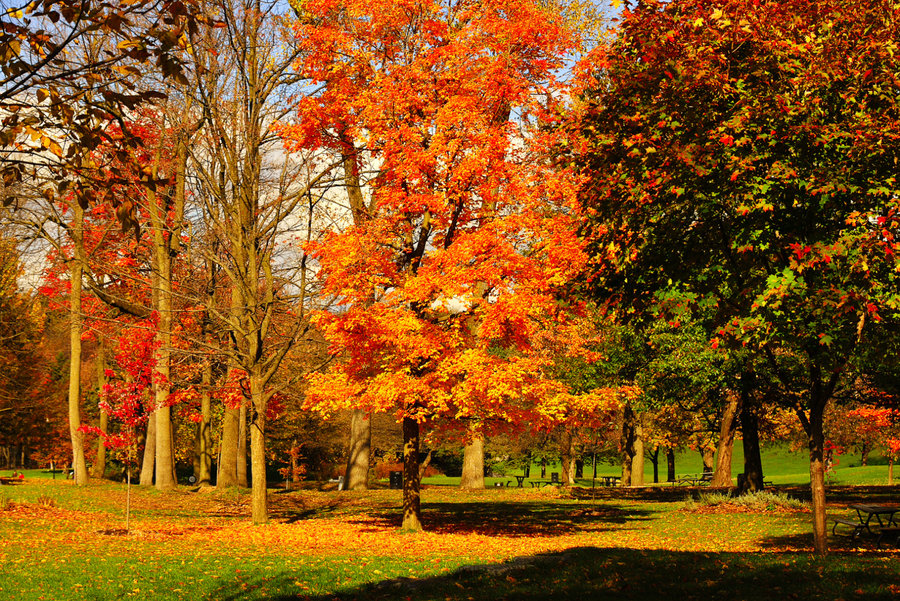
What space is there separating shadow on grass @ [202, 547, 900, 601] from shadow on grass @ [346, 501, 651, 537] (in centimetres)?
771

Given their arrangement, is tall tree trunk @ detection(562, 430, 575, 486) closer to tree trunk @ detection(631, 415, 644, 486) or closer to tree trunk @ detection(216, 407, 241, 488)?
tree trunk @ detection(631, 415, 644, 486)

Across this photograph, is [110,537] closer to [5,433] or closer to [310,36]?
[310,36]

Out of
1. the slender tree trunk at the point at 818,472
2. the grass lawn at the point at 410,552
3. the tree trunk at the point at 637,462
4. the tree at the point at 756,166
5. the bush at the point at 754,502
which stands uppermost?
the tree at the point at 756,166

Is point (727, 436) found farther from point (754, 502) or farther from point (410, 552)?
point (410, 552)

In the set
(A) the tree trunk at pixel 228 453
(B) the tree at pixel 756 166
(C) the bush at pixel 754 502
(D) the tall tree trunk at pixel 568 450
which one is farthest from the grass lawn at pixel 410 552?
(D) the tall tree trunk at pixel 568 450

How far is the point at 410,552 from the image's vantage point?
47.9 ft

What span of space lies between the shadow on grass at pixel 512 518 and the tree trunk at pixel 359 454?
6.92 meters

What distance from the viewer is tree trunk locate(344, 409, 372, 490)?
33.4 metres

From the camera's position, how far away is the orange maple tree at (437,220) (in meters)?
16.5

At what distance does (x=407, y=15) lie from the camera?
19.1 metres

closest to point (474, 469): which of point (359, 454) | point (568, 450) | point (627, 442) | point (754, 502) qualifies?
point (359, 454)

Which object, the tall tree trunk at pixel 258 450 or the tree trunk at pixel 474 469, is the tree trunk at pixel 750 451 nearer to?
the tree trunk at pixel 474 469

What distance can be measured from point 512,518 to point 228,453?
13879mm

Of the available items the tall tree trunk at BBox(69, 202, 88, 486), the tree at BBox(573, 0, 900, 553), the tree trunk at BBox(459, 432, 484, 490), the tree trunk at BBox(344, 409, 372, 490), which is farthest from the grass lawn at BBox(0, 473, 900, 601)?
the tree trunk at BBox(459, 432, 484, 490)
